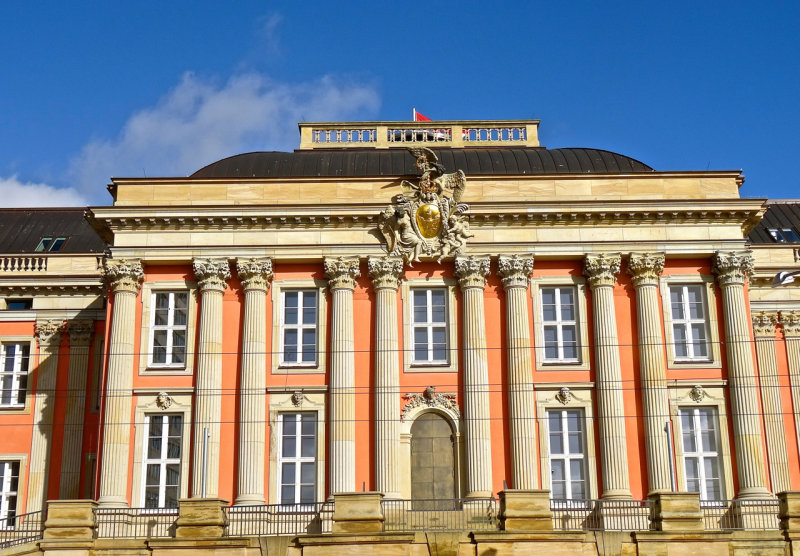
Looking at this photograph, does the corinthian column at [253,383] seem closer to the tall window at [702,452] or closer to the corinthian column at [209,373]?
the corinthian column at [209,373]

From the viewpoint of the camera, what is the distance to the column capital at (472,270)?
127 ft

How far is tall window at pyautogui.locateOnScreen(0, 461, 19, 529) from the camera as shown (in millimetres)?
42644

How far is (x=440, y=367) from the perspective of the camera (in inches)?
1506

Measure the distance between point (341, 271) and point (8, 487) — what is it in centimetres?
1669

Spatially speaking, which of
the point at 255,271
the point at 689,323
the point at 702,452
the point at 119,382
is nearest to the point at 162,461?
the point at 119,382

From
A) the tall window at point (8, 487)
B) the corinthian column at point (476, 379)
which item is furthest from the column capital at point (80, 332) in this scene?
the corinthian column at point (476, 379)

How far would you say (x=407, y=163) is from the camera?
4272cm

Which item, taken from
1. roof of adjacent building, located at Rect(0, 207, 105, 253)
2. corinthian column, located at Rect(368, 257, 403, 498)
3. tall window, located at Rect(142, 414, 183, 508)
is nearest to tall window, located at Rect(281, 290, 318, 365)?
corinthian column, located at Rect(368, 257, 403, 498)

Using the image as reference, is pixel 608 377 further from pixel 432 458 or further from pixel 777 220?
pixel 777 220

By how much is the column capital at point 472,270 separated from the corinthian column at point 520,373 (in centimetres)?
62

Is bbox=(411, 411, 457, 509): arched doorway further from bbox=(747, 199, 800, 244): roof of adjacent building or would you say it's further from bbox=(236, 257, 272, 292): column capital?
bbox=(747, 199, 800, 244): roof of adjacent building

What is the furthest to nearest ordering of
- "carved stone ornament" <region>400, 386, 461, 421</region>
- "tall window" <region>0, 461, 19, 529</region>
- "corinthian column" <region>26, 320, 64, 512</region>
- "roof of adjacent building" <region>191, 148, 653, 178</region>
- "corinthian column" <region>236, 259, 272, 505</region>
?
"corinthian column" <region>26, 320, 64, 512</region> < "tall window" <region>0, 461, 19, 529</region> < "roof of adjacent building" <region>191, 148, 653, 178</region> < "carved stone ornament" <region>400, 386, 461, 421</region> < "corinthian column" <region>236, 259, 272, 505</region>

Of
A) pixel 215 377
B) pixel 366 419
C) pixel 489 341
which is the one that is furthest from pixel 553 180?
pixel 215 377

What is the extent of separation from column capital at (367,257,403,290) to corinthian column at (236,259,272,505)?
3715 millimetres
